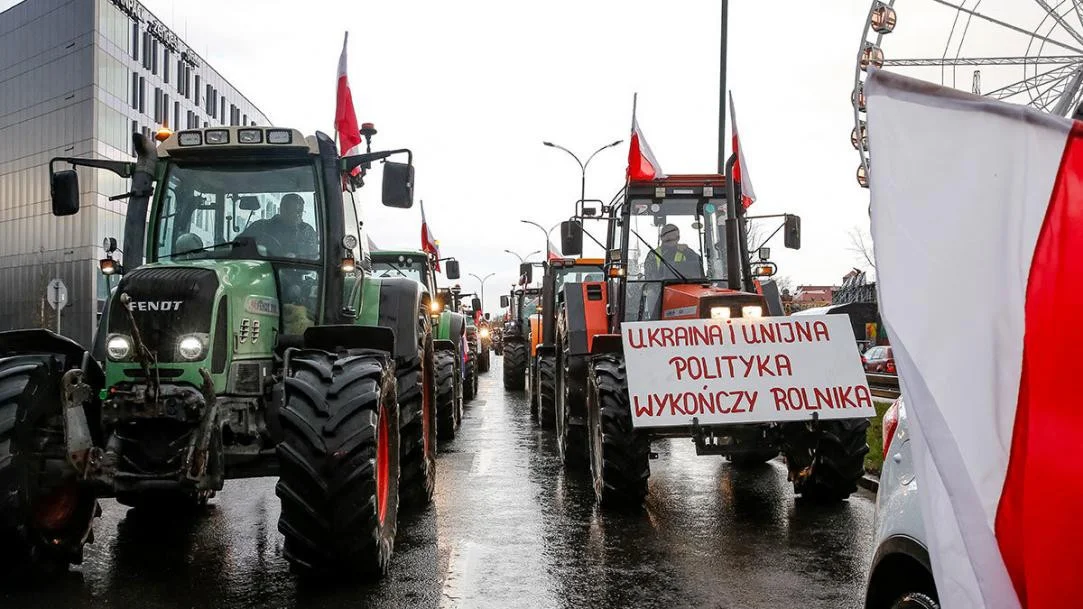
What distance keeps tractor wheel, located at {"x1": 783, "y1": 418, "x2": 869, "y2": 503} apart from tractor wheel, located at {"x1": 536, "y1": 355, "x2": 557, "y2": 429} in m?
5.35

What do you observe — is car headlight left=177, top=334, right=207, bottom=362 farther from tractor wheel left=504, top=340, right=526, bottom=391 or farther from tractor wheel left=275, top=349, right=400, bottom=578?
tractor wheel left=504, top=340, right=526, bottom=391

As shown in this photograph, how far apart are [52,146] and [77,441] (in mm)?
48547

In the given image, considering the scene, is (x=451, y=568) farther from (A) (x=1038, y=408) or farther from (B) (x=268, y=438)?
(A) (x=1038, y=408)

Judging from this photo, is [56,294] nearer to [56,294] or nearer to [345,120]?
[56,294]

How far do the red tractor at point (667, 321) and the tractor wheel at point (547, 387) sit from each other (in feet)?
6.85

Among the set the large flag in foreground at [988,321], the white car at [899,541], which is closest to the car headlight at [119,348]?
the white car at [899,541]

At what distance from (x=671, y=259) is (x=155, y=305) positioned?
4.70 meters

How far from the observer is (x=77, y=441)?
4.91 m

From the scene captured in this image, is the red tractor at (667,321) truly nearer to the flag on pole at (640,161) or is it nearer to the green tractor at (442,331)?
the flag on pole at (640,161)

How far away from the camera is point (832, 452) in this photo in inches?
282

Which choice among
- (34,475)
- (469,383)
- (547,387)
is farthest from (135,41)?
(34,475)

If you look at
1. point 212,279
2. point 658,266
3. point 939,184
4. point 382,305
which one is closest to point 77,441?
point 212,279

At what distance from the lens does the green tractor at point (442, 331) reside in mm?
11758

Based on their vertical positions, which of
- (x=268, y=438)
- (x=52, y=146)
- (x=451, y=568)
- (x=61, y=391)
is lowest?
(x=451, y=568)
